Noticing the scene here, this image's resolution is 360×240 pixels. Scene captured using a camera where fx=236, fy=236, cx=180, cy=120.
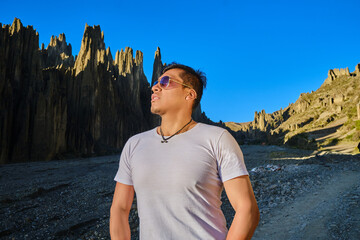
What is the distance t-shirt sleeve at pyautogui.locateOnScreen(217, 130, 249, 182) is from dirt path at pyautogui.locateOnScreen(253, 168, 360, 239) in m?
5.43

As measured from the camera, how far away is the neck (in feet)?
6.54

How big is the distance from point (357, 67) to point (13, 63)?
136965 mm

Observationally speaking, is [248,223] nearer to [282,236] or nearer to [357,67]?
[282,236]

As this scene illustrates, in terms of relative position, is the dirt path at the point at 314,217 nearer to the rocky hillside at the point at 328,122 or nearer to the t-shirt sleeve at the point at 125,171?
the t-shirt sleeve at the point at 125,171

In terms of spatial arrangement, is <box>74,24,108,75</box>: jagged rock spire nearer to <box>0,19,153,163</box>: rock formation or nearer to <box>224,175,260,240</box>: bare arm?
<box>0,19,153,163</box>: rock formation

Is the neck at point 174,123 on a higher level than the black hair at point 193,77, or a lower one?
lower

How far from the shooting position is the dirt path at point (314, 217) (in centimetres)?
598

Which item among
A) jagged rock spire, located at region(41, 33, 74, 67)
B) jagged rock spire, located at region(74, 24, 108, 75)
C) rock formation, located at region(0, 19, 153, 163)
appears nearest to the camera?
rock formation, located at region(0, 19, 153, 163)

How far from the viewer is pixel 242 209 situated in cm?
156

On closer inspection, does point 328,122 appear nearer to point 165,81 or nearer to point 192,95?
point 192,95

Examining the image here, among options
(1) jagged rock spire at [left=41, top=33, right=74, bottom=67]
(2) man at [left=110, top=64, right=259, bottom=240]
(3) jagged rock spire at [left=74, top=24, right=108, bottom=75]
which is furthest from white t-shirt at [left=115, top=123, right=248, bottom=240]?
(1) jagged rock spire at [left=41, top=33, right=74, bottom=67]

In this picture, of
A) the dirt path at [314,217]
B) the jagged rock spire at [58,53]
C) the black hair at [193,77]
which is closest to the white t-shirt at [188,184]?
the black hair at [193,77]

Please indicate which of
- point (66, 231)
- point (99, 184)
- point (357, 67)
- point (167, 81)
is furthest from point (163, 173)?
point (357, 67)

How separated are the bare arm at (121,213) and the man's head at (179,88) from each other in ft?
2.40
